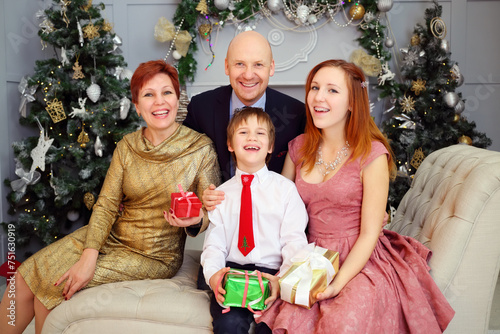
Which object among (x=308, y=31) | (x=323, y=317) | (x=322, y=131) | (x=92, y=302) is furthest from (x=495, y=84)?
(x=92, y=302)

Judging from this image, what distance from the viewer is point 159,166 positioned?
7.38ft

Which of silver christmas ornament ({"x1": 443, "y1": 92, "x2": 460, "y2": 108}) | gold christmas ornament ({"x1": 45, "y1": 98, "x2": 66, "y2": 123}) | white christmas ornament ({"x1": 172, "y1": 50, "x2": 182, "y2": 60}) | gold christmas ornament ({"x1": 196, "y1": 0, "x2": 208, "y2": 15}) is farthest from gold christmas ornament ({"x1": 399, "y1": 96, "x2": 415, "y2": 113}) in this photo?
gold christmas ornament ({"x1": 45, "y1": 98, "x2": 66, "y2": 123})

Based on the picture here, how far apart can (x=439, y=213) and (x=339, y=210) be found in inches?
17.6

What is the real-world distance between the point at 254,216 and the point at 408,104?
104 inches

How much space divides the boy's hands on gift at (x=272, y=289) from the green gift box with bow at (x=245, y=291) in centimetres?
2

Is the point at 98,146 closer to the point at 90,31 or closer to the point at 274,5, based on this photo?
the point at 90,31

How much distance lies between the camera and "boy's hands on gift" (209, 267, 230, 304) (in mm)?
1751

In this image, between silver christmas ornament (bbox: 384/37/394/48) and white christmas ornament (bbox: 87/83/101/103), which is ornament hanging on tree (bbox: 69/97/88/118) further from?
silver christmas ornament (bbox: 384/37/394/48)

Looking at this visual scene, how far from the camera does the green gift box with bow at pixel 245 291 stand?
1.74 m

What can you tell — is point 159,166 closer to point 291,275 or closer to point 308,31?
point 291,275

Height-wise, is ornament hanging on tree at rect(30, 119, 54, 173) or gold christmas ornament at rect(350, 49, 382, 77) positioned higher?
gold christmas ornament at rect(350, 49, 382, 77)

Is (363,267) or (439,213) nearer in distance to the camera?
(363,267)

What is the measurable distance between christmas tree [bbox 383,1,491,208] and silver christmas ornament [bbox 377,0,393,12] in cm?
34

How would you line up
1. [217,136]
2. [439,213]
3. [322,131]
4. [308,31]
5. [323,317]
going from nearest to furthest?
[323,317] < [439,213] < [322,131] < [217,136] < [308,31]
